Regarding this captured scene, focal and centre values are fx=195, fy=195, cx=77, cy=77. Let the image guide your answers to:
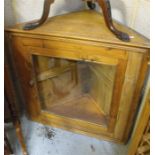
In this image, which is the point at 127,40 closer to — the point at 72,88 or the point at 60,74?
the point at 60,74

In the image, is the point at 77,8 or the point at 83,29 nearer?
the point at 83,29

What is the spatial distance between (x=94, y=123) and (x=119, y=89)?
1.25 feet

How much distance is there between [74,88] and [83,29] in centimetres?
63

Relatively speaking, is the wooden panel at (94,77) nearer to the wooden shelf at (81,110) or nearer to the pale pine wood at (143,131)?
the wooden shelf at (81,110)

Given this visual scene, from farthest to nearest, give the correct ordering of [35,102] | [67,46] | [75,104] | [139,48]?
1. [75,104]
2. [35,102]
3. [67,46]
4. [139,48]

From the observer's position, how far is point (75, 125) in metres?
1.38

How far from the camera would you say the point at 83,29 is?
39.5 inches

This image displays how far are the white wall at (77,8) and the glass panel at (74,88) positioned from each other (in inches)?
10.2

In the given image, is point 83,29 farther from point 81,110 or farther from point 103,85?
point 81,110

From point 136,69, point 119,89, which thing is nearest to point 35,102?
point 119,89

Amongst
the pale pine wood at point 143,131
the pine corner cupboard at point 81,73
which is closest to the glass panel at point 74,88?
the pine corner cupboard at point 81,73

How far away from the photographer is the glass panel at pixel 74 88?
49.8 inches

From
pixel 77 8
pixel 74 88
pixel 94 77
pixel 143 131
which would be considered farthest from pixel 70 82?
pixel 143 131

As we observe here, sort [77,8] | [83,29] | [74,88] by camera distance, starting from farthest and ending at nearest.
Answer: [74,88] < [77,8] < [83,29]
